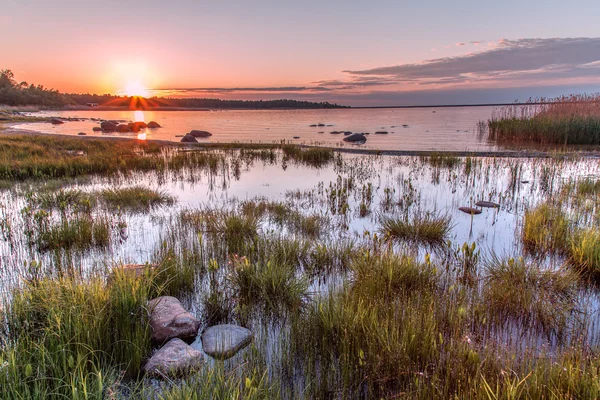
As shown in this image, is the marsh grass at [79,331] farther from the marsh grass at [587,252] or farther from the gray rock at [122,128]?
the gray rock at [122,128]

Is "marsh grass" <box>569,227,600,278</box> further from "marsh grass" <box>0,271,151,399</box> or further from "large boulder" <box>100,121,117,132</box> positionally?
"large boulder" <box>100,121,117,132</box>

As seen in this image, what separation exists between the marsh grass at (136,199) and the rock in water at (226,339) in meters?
6.55

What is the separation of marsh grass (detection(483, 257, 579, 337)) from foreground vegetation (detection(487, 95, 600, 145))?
20.9m

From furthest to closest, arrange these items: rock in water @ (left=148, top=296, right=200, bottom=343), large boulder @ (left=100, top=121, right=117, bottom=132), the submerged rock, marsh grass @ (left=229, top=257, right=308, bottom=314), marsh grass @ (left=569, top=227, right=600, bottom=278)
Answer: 1. large boulder @ (left=100, top=121, right=117, bottom=132)
2. the submerged rock
3. marsh grass @ (left=569, top=227, right=600, bottom=278)
4. marsh grass @ (left=229, top=257, right=308, bottom=314)
5. rock in water @ (left=148, top=296, right=200, bottom=343)

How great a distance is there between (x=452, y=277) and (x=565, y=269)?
1750 millimetres

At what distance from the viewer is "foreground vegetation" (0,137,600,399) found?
3.03m

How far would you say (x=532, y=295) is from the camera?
15.3 feet

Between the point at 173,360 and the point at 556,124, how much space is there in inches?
1147

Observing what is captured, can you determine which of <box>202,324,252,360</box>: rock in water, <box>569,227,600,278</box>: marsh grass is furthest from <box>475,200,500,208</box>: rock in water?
<box>202,324,252,360</box>: rock in water

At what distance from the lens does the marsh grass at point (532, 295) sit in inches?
167

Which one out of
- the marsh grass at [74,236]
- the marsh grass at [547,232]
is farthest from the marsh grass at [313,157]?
the marsh grass at [74,236]

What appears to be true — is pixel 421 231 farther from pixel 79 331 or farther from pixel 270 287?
pixel 79 331

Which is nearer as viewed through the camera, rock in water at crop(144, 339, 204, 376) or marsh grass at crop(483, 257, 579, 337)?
rock in water at crop(144, 339, 204, 376)

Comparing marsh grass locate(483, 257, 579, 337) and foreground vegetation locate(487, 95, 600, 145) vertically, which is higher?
foreground vegetation locate(487, 95, 600, 145)
